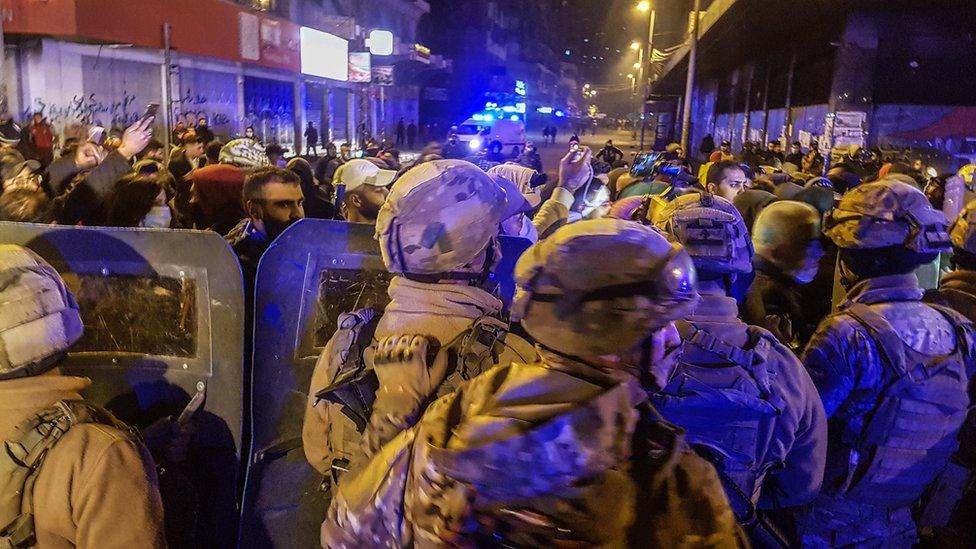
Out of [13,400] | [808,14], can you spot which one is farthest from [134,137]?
[808,14]

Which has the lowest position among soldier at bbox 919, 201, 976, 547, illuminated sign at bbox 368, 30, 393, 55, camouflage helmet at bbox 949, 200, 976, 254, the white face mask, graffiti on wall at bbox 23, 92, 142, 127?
soldier at bbox 919, 201, 976, 547

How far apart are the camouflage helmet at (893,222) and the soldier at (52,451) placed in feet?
8.71

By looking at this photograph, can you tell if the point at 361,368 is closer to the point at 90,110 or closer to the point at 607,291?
the point at 607,291

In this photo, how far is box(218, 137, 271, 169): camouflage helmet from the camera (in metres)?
5.70

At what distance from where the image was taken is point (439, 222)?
2.09 m

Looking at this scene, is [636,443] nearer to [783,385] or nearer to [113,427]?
[783,385]

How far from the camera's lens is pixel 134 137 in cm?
457

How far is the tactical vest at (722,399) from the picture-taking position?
2.10 m

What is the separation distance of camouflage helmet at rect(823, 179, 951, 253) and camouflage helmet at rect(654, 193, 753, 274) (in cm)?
51

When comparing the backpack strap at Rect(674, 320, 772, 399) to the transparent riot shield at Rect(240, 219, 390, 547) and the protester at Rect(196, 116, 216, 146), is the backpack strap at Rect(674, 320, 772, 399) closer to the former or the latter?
the transparent riot shield at Rect(240, 219, 390, 547)

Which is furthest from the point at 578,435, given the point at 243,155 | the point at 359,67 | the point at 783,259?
the point at 359,67

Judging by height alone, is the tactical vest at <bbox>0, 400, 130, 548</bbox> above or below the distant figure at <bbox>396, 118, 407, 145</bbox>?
below

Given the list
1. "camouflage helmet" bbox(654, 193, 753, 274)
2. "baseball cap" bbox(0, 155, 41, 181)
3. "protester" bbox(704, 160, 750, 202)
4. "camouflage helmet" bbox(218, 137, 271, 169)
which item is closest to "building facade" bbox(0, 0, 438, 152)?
"baseball cap" bbox(0, 155, 41, 181)

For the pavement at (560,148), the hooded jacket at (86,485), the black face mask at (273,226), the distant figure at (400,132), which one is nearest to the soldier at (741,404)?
the hooded jacket at (86,485)
